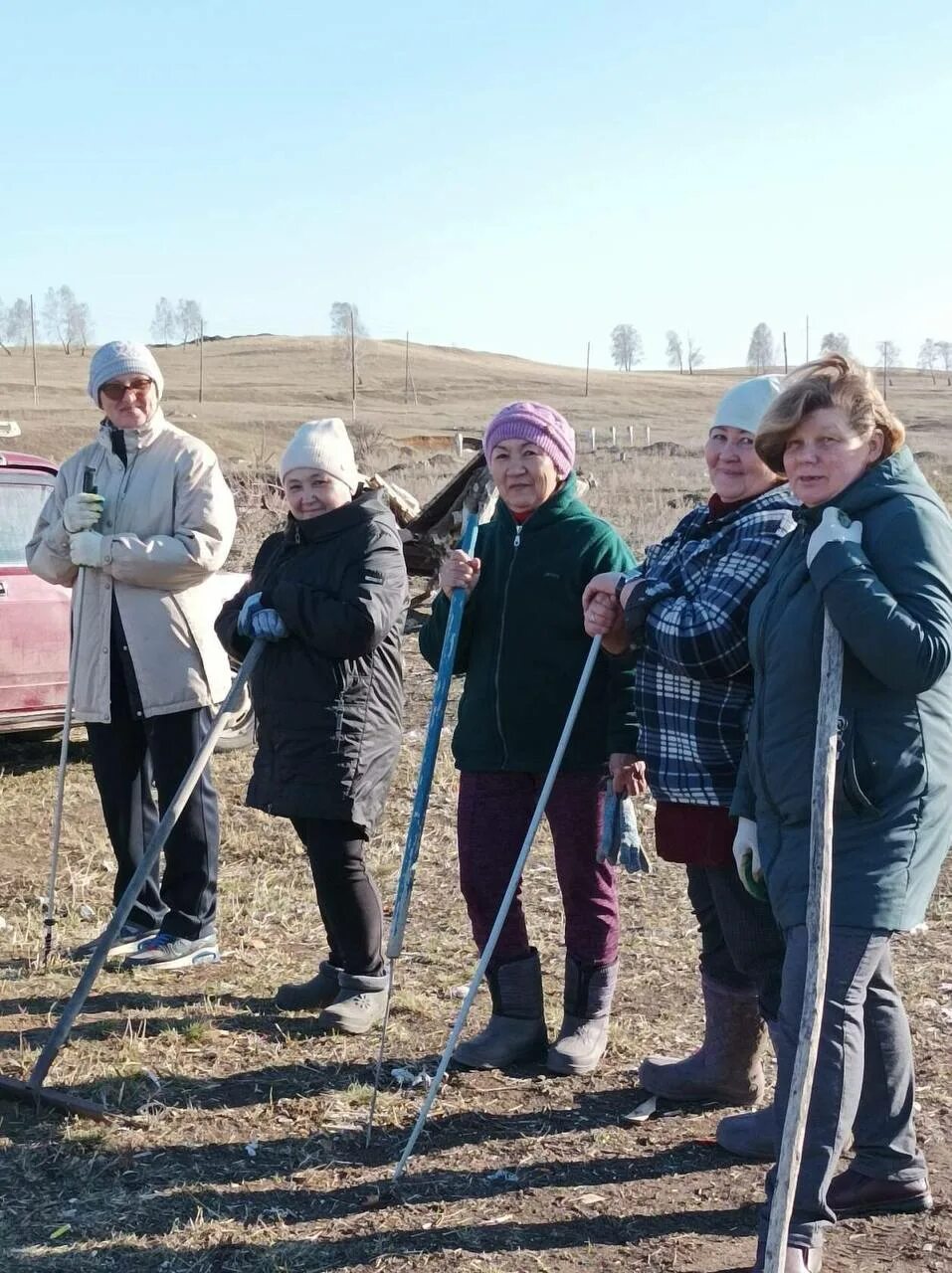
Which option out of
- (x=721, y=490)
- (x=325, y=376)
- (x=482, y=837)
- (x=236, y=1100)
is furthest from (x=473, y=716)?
(x=325, y=376)

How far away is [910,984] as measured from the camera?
16.0ft

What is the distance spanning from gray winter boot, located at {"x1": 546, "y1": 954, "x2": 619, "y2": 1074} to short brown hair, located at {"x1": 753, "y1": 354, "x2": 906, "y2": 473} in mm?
1914

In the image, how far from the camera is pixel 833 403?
299cm

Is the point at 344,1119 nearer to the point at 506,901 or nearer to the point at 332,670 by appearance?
the point at 506,901

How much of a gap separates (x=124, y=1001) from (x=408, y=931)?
1226 millimetres

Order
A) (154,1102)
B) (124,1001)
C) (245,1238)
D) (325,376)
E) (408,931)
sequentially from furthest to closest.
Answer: (325,376) < (408,931) < (124,1001) < (154,1102) < (245,1238)

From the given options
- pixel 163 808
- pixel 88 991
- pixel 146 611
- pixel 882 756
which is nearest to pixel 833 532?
pixel 882 756

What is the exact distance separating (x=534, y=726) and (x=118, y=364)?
2143mm

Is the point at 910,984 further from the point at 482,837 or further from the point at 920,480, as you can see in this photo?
the point at 920,480

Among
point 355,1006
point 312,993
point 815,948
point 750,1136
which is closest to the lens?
point 815,948

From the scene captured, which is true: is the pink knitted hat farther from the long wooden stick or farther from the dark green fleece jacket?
the long wooden stick

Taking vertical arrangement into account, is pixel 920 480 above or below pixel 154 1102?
above

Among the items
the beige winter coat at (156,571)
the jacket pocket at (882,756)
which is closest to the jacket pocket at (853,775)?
the jacket pocket at (882,756)

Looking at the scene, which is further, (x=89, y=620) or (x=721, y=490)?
(x=89, y=620)
